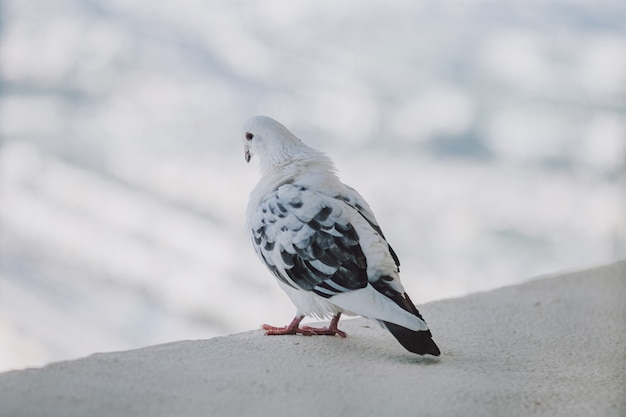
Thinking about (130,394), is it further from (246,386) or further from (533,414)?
(533,414)

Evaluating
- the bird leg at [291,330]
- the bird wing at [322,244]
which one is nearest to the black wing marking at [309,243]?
the bird wing at [322,244]

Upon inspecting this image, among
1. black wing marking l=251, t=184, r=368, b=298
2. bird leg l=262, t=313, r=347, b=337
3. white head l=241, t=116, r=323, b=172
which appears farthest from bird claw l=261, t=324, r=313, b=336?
white head l=241, t=116, r=323, b=172

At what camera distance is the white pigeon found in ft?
7.49

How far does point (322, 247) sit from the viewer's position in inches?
93.9

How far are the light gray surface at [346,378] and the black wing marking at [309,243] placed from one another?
20 cm

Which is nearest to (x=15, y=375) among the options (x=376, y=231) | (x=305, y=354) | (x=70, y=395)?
(x=70, y=395)

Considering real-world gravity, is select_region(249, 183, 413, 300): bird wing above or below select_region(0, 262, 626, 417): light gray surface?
above

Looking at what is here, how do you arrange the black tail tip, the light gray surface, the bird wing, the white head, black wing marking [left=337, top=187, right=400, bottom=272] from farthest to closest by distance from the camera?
the white head → black wing marking [left=337, top=187, right=400, bottom=272] → the bird wing → the black tail tip → the light gray surface

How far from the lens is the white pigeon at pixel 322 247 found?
2283 mm

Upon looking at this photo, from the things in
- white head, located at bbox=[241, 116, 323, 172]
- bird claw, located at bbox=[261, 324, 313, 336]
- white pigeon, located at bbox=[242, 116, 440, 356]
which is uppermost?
white head, located at bbox=[241, 116, 323, 172]

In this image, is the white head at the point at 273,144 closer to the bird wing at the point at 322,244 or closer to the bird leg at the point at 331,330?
the bird wing at the point at 322,244

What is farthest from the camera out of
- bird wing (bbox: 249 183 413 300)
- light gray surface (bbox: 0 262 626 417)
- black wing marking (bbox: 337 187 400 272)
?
black wing marking (bbox: 337 187 400 272)

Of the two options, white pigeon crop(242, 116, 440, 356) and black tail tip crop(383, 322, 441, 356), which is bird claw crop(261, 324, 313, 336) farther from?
black tail tip crop(383, 322, 441, 356)

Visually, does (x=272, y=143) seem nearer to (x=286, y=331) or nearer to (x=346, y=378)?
(x=286, y=331)
